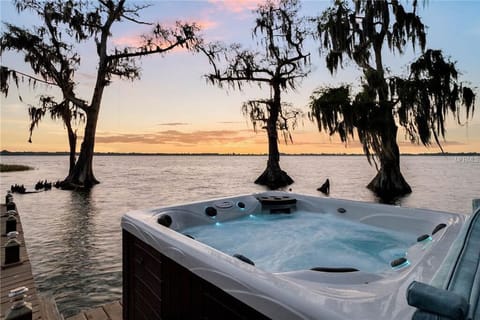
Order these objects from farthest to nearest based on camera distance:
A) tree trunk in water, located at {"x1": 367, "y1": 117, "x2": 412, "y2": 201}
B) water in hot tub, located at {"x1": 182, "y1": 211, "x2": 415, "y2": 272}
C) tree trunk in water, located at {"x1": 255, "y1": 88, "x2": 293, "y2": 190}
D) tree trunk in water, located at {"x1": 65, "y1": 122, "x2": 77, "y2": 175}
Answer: tree trunk in water, located at {"x1": 255, "y1": 88, "x2": 293, "y2": 190} < tree trunk in water, located at {"x1": 65, "y1": 122, "x2": 77, "y2": 175} < tree trunk in water, located at {"x1": 367, "y1": 117, "x2": 412, "y2": 201} < water in hot tub, located at {"x1": 182, "y1": 211, "x2": 415, "y2": 272}

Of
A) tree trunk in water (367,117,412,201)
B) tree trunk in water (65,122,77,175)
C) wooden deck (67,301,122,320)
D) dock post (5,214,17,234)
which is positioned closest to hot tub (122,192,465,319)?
wooden deck (67,301,122,320)

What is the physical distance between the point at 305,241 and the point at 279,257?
0.53 m

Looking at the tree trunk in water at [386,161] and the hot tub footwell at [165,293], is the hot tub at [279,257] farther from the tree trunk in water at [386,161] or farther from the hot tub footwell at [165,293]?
the tree trunk in water at [386,161]

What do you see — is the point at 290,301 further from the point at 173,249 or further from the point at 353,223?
the point at 353,223

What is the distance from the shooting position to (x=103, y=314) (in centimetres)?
259

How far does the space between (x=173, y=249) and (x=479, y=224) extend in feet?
5.48

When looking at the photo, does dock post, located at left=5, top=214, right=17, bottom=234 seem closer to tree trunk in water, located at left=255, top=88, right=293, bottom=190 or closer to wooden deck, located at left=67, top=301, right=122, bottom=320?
wooden deck, located at left=67, top=301, right=122, bottom=320

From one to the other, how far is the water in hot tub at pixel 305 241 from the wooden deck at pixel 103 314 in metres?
0.94

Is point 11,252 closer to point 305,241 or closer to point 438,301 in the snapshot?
point 305,241

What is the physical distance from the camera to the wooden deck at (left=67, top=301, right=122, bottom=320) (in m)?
2.52

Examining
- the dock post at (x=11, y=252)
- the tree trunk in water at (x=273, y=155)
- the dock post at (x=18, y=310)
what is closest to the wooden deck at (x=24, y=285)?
the dock post at (x=11, y=252)

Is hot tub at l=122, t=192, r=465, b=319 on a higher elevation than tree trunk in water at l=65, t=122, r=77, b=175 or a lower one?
lower

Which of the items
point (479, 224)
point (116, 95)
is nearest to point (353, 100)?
point (479, 224)

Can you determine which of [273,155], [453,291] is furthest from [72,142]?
[453,291]
